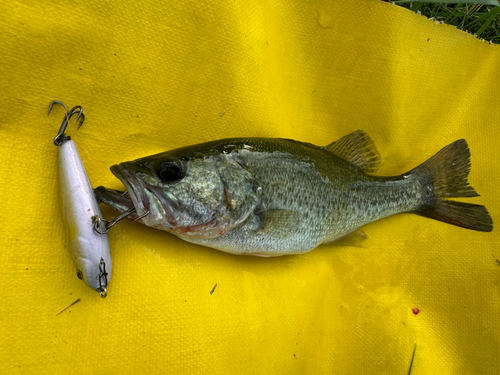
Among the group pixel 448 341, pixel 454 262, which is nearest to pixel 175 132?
pixel 454 262

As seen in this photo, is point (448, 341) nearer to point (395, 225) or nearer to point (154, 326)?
point (395, 225)

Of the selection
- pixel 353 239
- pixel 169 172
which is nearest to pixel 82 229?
pixel 169 172

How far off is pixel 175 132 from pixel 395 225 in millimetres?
1546

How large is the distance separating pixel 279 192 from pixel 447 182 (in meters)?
1.18

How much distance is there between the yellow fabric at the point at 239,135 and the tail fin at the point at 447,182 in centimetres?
20

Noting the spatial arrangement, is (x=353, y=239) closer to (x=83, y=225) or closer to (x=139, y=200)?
(x=139, y=200)

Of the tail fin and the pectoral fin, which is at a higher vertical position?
the tail fin

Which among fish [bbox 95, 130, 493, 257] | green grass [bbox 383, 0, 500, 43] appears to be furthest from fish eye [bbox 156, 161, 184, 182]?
green grass [bbox 383, 0, 500, 43]

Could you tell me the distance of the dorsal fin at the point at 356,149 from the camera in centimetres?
195

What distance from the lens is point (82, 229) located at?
1.28 m

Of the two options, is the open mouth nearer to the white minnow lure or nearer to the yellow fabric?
the white minnow lure

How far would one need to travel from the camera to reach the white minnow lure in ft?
4.19

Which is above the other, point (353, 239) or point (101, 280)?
point (353, 239)

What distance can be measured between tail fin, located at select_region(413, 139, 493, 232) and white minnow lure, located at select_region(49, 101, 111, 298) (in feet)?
6.07
